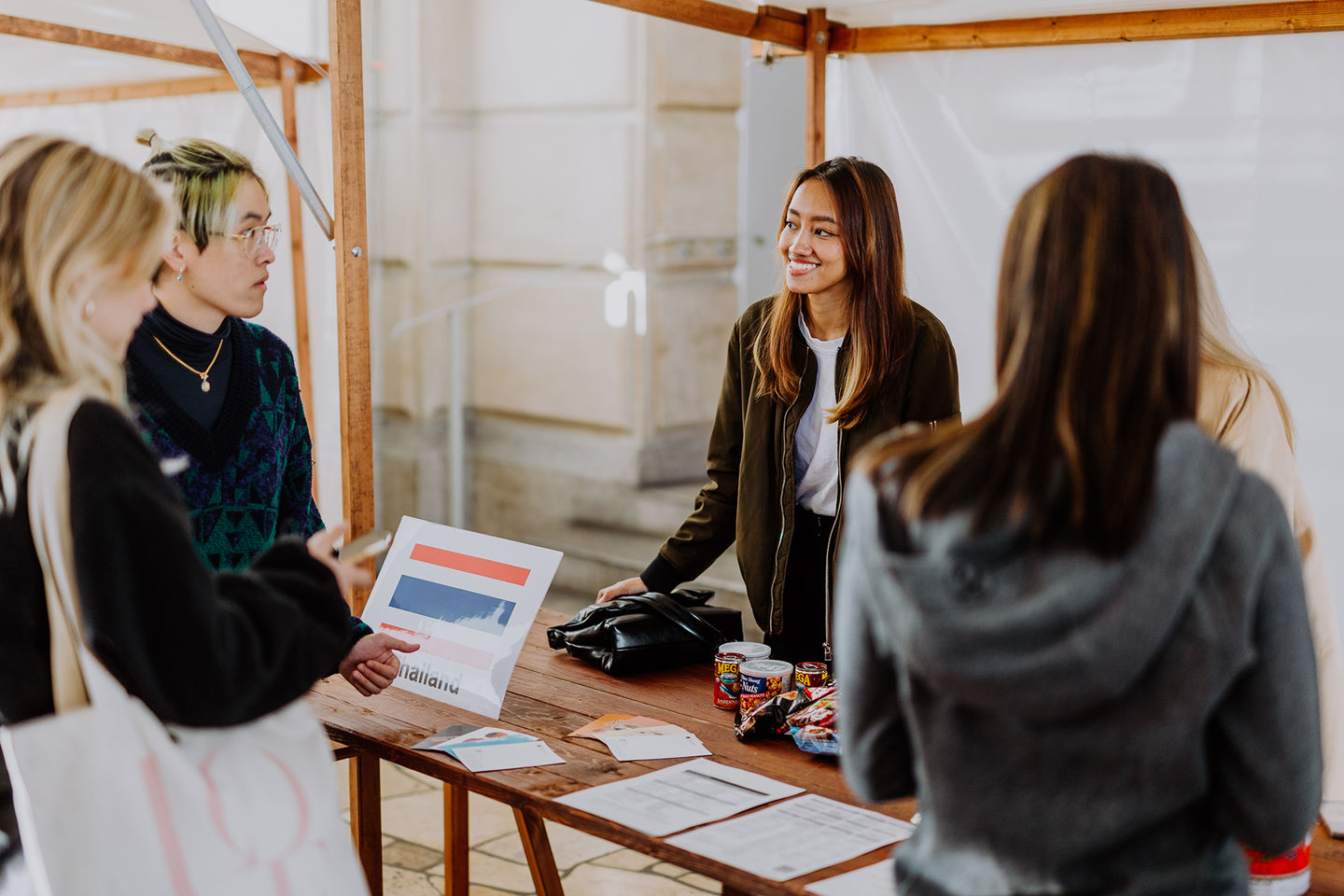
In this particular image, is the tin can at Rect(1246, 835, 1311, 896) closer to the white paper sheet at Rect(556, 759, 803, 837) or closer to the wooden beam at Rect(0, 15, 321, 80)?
the white paper sheet at Rect(556, 759, 803, 837)

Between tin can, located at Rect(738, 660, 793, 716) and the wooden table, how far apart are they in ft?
0.20

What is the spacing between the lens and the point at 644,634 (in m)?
2.28

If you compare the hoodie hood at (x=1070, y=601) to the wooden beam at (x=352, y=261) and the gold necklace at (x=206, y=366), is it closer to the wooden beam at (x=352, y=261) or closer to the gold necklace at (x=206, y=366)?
the gold necklace at (x=206, y=366)

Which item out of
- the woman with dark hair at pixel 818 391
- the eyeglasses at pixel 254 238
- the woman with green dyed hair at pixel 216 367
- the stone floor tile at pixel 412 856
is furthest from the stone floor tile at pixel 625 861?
the eyeglasses at pixel 254 238

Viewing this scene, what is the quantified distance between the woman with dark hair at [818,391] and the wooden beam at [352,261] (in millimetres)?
510

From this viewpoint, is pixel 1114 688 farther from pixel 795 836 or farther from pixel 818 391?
pixel 818 391

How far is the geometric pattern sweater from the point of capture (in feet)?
6.31

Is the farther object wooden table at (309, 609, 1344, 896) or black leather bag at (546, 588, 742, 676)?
black leather bag at (546, 588, 742, 676)

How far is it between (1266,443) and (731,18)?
1.85m

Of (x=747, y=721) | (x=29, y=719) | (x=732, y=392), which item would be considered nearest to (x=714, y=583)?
(x=732, y=392)

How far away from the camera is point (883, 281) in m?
2.50

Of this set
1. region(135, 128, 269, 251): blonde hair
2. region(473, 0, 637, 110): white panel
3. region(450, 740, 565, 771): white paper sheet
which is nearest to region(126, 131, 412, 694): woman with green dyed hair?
region(135, 128, 269, 251): blonde hair

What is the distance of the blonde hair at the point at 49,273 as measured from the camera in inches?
49.4

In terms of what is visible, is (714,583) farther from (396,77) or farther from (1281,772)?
(1281,772)
